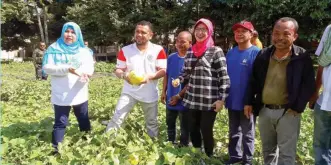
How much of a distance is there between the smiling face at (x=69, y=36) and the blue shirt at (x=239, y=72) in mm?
1935

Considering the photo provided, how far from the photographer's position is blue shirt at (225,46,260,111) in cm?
369

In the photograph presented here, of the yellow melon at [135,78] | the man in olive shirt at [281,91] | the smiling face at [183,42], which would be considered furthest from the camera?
the smiling face at [183,42]

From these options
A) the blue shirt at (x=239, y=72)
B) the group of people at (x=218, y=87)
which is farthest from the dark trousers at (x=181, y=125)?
the blue shirt at (x=239, y=72)

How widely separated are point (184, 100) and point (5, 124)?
332cm

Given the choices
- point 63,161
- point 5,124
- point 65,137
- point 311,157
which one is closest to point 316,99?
point 311,157

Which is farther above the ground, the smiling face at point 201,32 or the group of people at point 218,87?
the smiling face at point 201,32

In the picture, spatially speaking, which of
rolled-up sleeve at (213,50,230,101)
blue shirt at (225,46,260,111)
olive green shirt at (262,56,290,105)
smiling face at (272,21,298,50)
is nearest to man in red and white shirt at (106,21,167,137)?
rolled-up sleeve at (213,50,230,101)

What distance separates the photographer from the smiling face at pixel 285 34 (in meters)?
3.22

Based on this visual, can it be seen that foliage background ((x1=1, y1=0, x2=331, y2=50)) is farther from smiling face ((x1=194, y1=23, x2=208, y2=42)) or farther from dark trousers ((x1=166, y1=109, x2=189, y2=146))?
smiling face ((x1=194, y1=23, x2=208, y2=42))

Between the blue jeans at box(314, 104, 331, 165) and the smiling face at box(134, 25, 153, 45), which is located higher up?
the smiling face at box(134, 25, 153, 45)

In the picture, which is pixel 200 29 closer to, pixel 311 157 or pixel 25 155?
pixel 311 157

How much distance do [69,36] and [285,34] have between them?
254 cm

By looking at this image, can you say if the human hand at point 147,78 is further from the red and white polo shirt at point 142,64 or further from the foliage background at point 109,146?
the foliage background at point 109,146

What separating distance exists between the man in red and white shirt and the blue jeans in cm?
190
